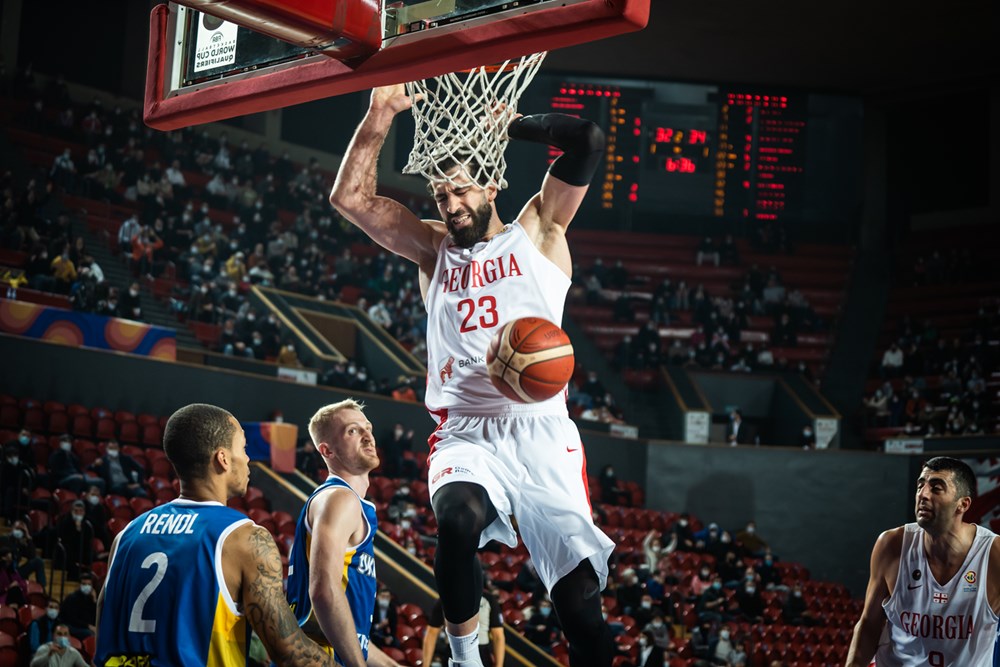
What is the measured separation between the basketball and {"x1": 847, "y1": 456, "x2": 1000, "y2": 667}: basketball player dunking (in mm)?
2049

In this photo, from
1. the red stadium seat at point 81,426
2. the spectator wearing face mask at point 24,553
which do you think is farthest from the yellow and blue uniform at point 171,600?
the red stadium seat at point 81,426

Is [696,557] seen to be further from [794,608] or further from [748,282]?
[748,282]

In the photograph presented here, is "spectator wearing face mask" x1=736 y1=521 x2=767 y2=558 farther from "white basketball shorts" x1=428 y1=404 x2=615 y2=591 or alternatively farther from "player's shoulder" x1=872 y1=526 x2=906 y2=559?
"white basketball shorts" x1=428 y1=404 x2=615 y2=591

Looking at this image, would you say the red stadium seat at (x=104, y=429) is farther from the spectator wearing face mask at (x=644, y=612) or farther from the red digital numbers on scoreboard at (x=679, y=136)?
the red digital numbers on scoreboard at (x=679, y=136)

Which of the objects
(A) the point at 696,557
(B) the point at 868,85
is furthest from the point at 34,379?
(B) the point at 868,85

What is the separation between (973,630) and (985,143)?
2256 centimetres

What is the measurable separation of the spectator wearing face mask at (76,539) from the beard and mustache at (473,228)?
22.5ft

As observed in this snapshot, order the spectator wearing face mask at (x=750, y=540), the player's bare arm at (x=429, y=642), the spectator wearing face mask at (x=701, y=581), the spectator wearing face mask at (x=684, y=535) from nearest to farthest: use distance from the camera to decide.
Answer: the player's bare arm at (x=429, y=642), the spectator wearing face mask at (x=701, y=581), the spectator wearing face mask at (x=684, y=535), the spectator wearing face mask at (x=750, y=540)

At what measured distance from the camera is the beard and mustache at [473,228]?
4.92 metres

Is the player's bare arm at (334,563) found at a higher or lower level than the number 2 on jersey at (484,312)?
lower

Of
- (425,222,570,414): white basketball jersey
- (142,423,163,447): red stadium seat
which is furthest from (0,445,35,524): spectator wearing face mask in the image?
(425,222,570,414): white basketball jersey

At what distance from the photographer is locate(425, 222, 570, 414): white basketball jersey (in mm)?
4758

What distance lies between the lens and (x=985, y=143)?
25.4 metres

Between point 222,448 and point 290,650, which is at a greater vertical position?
point 222,448
